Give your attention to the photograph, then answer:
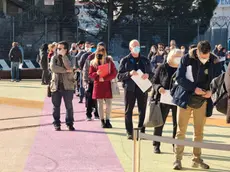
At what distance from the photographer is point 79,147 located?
9.13 m

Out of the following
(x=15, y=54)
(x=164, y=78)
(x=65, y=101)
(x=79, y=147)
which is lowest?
(x=79, y=147)

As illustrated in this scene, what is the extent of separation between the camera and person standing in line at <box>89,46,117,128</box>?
36.3 ft

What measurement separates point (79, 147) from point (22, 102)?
6.87m

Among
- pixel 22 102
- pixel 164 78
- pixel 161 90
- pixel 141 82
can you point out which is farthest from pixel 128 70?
pixel 22 102

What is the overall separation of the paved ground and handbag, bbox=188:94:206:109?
0.92m

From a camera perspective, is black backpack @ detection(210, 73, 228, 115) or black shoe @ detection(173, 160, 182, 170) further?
black shoe @ detection(173, 160, 182, 170)

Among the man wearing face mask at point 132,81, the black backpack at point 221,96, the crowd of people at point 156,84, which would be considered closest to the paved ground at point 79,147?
the crowd of people at point 156,84

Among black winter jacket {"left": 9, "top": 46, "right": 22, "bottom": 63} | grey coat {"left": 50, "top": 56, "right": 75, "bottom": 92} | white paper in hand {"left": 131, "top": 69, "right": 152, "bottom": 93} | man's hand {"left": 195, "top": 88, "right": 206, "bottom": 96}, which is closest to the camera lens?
man's hand {"left": 195, "top": 88, "right": 206, "bottom": 96}

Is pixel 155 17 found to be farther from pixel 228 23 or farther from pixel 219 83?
pixel 219 83

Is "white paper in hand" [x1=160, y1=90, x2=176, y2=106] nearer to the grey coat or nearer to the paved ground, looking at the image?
the paved ground

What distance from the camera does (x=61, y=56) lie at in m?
10.9

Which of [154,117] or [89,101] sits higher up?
[154,117]

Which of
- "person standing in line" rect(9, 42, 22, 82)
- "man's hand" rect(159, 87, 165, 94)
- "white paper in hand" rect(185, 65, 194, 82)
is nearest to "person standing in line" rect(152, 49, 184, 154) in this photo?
"man's hand" rect(159, 87, 165, 94)

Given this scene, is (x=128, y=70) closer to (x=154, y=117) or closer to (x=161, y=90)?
(x=161, y=90)
